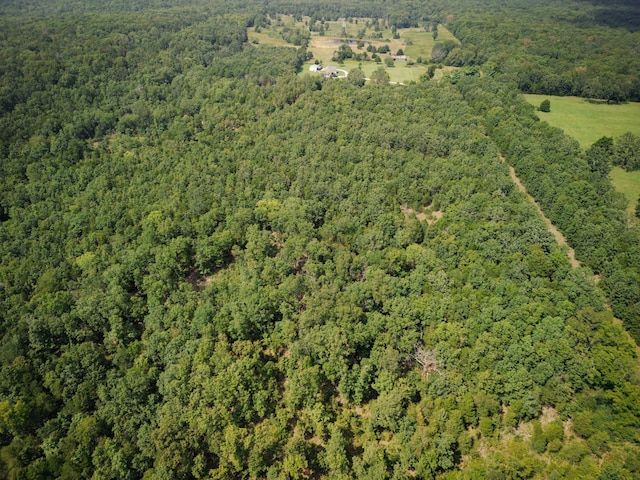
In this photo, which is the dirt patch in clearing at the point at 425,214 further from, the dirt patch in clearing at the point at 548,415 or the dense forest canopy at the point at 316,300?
the dirt patch in clearing at the point at 548,415

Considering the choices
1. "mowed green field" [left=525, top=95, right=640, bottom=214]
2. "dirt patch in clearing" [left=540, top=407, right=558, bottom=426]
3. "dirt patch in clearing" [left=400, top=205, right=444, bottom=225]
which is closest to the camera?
"dirt patch in clearing" [left=540, top=407, right=558, bottom=426]

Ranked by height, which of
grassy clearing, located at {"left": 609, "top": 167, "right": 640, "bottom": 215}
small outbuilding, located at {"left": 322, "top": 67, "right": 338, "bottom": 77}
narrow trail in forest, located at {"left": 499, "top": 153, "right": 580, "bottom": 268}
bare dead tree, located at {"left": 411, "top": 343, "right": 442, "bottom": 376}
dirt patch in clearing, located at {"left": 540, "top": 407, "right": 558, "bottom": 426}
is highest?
small outbuilding, located at {"left": 322, "top": 67, "right": 338, "bottom": 77}

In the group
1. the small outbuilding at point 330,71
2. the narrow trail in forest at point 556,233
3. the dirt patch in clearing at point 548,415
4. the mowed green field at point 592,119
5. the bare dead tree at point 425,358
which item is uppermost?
the small outbuilding at point 330,71

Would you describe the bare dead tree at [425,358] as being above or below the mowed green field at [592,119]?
below

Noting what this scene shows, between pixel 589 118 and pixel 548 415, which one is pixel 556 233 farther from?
pixel 589 118

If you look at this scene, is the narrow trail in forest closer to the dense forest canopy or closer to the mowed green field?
the dense forest canopy

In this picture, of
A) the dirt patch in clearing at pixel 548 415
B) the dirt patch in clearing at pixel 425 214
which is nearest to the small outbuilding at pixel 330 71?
the dirt patch in clearing at pixel 425 214

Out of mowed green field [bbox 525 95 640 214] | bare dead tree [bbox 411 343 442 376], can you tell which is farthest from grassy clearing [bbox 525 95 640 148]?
bare dead tree [bbox 411 343 442 376]
